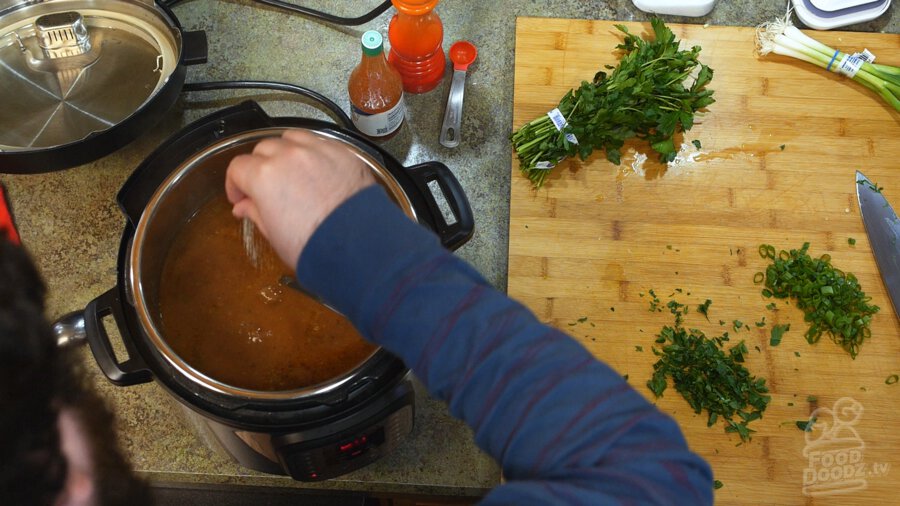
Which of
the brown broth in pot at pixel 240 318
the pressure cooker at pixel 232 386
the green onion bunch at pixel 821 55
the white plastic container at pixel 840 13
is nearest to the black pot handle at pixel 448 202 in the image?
the pressure cooker at pixel 232 386

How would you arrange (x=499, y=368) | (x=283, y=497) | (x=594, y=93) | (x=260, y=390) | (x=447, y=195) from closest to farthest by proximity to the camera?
(x=499, y=368) → (x=260, y=390) → (x=447, y=195) → (x=283, y=497) → (x=594, y=93)

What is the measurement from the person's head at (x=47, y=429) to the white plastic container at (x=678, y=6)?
47.0 inches

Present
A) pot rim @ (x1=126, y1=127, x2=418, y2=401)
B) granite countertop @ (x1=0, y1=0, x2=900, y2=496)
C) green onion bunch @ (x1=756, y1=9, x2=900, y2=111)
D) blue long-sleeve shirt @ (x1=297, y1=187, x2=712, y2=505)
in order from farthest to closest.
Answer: green onion bunch @ (x1=756, y1=9, x2=900, y2=111) < granite countertop @ (x1=0, y1=0, x2=900, y2=496) < pot rim @ (x1=126, y1=127, x2=418, y2=401) < blue long-sleeve shirt @ (x1=297, y1=187, x2=712, y2=505)

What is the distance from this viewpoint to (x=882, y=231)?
49.1 inches

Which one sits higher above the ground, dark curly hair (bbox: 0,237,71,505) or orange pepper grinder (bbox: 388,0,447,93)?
orange pepper grinder (bbox: 388,0,447,93)

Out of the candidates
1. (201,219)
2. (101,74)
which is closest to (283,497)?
(201,219)

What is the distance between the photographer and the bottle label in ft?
4.00

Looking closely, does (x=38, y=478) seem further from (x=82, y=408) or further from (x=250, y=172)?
(x=250, y=172)

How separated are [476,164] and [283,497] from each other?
66 cm

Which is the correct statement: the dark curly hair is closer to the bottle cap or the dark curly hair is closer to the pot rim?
the pot rim

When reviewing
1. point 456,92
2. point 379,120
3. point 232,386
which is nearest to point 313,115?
point 379,120

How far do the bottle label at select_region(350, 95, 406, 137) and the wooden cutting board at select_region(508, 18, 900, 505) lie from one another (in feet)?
0.75

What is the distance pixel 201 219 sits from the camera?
105cm

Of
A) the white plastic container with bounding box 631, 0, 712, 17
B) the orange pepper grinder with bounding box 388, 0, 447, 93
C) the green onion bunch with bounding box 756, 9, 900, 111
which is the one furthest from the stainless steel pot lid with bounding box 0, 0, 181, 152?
the green onion bunch with bounding box 756, 9, 900, 111
